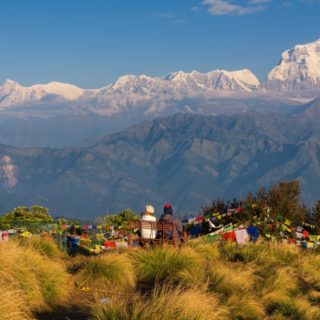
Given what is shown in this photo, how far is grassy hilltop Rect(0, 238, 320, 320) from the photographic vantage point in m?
8.61

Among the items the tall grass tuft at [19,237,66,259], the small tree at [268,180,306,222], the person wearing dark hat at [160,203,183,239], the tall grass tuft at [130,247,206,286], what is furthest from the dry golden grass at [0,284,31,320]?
the small tree at [268,180,306,222]

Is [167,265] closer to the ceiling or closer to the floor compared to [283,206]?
closer to the ceiling

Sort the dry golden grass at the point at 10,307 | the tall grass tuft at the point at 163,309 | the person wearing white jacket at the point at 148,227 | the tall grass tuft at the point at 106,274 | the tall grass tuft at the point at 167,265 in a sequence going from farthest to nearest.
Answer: the person wearing white jacket at the point at 148,227
the tall grass tuft at the point at 167,265
the tall grass tuft at the point at 106,274
the tall grass tuft at the point at 163,309
the dry golden grass at the point at 10,307

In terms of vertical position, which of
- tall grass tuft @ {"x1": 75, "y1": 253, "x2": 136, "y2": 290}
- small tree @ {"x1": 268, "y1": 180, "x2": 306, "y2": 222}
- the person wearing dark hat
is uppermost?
the person wearing dark hat

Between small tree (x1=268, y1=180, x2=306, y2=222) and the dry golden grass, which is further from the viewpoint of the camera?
small tree (x1=268, y1=180, x2=306, y2=222)

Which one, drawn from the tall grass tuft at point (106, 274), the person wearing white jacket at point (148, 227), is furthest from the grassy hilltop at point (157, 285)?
the person wearing white jacket at point (148, 227)

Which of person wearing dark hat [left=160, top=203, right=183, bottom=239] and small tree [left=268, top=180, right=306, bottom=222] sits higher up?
person wearing dark hat [left=160, top=203, right=183, bottom=239]

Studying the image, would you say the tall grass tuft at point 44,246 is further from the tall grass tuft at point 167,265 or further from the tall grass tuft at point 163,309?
the tall grass tuft at point 163,309

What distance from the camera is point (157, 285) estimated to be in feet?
39.5

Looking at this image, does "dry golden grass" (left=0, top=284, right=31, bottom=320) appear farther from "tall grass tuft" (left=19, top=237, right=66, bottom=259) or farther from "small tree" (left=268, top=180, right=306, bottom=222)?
"small tree" (left=268, top=180, right=306, bottom=222)

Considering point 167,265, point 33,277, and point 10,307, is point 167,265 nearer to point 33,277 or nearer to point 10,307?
point 33,277

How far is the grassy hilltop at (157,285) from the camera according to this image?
28.2ft

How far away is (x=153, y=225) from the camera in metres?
16.0

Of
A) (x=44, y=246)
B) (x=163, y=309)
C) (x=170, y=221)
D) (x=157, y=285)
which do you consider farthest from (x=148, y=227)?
(x=163, y=309)
